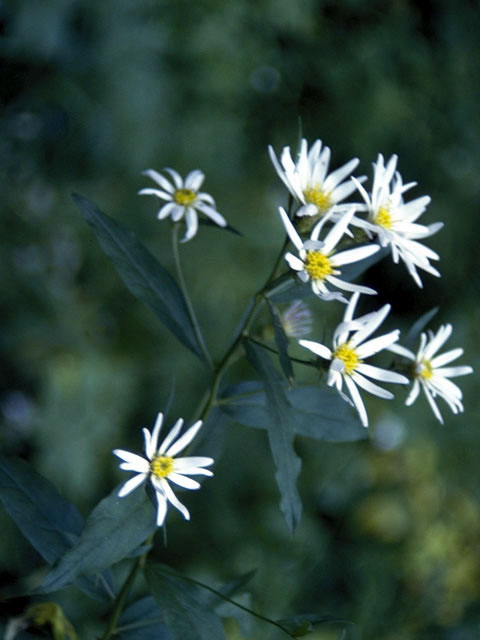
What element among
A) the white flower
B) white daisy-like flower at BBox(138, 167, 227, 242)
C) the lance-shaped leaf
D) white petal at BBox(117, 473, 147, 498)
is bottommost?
the lance-shaped leaf

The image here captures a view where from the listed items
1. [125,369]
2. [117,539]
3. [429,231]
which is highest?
[429,231]

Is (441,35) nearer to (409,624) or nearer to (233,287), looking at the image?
(233,287)

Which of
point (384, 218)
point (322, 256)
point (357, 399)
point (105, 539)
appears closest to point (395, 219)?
point (384, 218)

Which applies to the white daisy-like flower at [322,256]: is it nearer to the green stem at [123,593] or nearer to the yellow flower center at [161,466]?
the yellow flower center at [161,466]

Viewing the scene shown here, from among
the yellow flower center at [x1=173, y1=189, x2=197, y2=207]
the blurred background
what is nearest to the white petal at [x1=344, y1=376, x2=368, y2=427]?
the yellow flower center at [x1=173, y1=189, x2=197, y2=207]

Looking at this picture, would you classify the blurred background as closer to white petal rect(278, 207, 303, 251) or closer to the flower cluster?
the flower cluster

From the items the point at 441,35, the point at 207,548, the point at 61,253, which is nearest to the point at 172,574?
the point at 207,548

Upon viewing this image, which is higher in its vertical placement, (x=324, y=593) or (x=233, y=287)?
(x=233, y=287)
